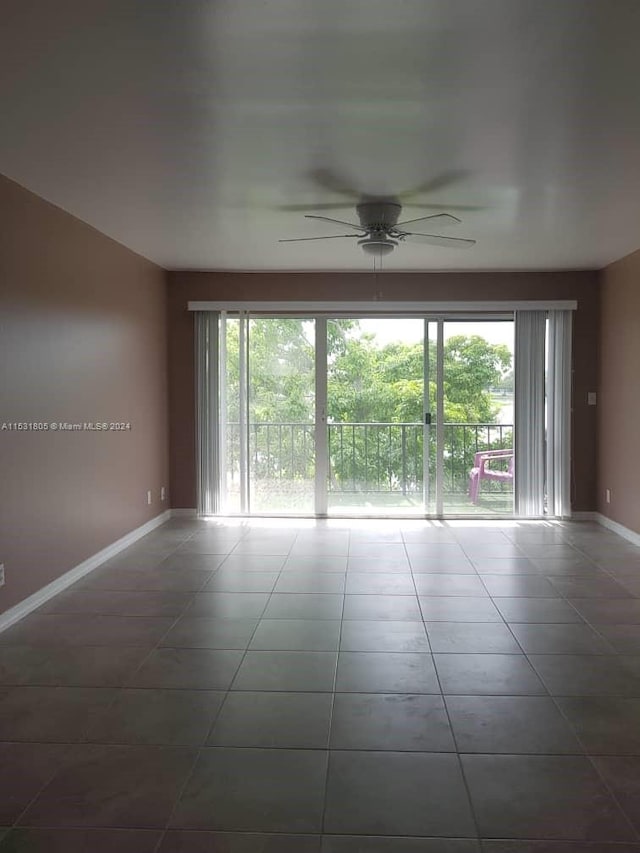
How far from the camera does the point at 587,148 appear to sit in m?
3.11

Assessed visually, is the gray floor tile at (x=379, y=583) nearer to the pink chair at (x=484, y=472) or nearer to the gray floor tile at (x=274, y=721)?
the gray floor tile at (x=274, y=721)

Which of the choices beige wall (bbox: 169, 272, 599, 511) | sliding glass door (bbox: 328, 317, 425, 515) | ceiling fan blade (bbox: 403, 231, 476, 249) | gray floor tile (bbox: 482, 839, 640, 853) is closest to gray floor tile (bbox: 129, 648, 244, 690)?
gray floor tile (bbox: 482, 839, 640, 853)

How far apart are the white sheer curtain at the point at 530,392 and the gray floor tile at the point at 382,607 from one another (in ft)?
9.26

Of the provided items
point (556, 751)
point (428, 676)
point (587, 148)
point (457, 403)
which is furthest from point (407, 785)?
point (457, 403)

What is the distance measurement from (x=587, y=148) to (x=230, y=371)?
408 centimetres

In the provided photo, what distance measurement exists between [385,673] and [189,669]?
0.87 metres

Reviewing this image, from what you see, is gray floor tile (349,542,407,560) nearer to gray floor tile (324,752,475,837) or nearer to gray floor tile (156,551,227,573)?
gray floor tile (156,551,227,573)

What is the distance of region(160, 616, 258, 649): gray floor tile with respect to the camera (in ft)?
10.9

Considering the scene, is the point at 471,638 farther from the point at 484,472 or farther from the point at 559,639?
the point at 484,472

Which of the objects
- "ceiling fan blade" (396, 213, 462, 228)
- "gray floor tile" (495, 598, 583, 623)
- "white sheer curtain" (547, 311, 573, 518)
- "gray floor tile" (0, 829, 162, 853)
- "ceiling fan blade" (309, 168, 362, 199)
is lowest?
"gray floor tile" (0, 829, 162, 853)

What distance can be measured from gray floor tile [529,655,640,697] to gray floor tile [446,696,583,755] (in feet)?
0.57

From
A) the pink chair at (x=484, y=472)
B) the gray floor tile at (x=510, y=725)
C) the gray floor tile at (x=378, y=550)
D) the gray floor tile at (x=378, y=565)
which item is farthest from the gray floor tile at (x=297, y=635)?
the pink chair at (x=484, y=472)

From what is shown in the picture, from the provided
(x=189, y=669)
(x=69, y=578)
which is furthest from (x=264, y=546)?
(x=189, y=669)

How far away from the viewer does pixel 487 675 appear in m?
2.94
